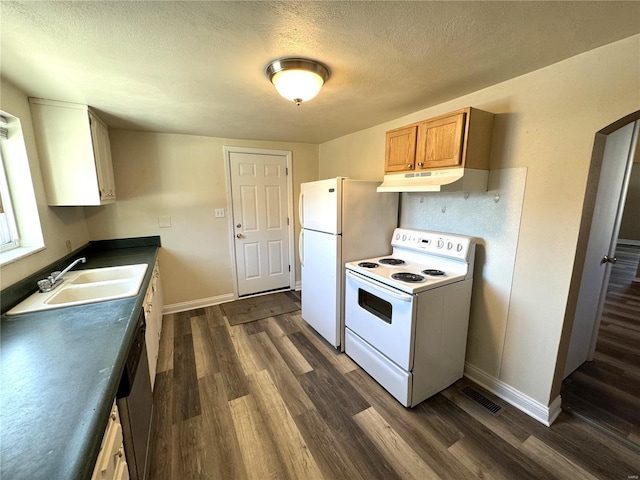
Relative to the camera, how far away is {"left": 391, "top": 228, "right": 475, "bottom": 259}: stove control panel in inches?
79.1

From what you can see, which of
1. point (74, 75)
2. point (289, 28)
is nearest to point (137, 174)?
point (74, 75)

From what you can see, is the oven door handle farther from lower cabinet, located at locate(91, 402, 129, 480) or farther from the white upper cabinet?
the white upper cabinet

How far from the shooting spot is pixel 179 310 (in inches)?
136

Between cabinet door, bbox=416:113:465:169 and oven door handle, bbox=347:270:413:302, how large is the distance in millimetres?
934

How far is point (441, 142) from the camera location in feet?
6.13

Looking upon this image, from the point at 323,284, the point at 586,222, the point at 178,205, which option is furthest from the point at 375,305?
the point at 178,205

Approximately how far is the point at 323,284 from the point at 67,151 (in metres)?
2.35

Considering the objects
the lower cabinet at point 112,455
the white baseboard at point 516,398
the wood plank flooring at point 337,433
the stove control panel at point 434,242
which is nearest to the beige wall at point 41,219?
the lower cabinet at point 112,455

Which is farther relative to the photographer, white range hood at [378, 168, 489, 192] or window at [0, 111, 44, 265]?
white range hood at [378, 168, 489, 192]

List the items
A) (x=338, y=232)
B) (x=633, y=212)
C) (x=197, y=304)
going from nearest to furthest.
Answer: (x=338, y=232) → (x=197, y=304) → (x=633, y=212)

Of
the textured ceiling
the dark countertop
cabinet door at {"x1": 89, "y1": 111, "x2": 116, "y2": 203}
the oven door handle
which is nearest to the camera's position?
the dark countertop

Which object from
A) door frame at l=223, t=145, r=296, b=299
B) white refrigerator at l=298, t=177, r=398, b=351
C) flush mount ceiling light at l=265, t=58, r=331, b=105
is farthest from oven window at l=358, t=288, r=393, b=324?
door frame at l=223, t=145, r=296, b=299

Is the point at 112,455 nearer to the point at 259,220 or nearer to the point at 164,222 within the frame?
the point at 164,222

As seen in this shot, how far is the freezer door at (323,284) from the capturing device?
2.51m
